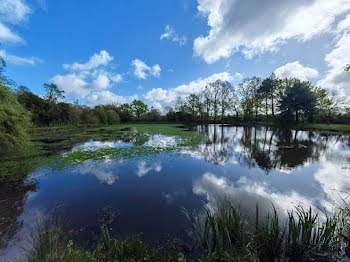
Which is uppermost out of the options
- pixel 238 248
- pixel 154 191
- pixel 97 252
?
pixel 238 248

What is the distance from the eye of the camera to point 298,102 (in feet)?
78.3

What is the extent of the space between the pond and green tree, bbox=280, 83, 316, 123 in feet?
73.6

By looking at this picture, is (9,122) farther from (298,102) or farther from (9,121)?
(298,102)

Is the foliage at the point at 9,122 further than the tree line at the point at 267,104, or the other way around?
the tree line at the point at 267,104

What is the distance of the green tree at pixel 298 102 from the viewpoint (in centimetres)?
2324

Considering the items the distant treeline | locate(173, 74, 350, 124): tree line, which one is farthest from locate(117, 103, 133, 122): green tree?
locate(173, 74, 350, 124): tree line

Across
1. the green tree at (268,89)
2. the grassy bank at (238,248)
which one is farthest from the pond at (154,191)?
the green tree at (268,89)

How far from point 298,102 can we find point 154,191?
3165 centimetres

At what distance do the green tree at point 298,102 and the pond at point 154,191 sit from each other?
73.6 ft

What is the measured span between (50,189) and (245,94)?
134ft

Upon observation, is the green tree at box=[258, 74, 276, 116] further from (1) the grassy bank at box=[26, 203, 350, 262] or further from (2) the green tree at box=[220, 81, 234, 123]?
(1) the grassy bank at box=[26, 203, 350, 262]

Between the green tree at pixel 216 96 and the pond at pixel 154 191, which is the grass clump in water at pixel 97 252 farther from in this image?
the green tree at pixel 216 96

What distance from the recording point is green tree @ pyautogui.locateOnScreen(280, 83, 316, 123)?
76.2 ft

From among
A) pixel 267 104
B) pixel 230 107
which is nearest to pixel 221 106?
pixel 230 107
